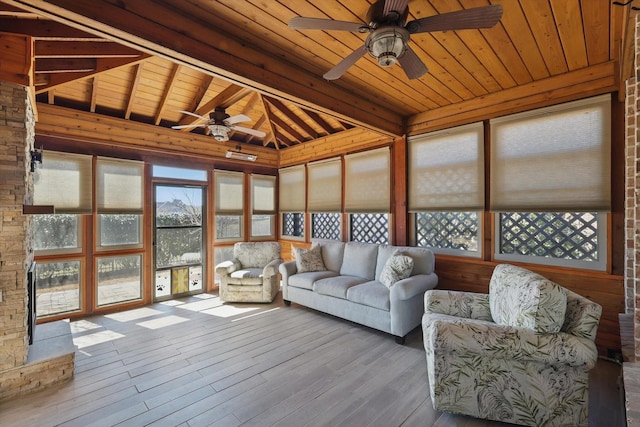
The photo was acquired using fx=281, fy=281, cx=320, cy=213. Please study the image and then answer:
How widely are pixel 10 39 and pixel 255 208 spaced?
3.93 m

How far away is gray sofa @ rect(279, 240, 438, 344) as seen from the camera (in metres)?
3.03

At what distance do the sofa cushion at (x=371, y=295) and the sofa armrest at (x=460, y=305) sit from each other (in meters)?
0.73

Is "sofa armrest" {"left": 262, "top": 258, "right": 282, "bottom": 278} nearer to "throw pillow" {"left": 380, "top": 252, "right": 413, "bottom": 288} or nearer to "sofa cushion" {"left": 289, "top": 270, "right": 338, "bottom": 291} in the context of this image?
"sofa cushion" {"left": 289, "top": 270, "right": 338, "bottom": 291}

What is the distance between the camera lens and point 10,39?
2176 millimetres

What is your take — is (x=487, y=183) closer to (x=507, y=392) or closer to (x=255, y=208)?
(x=507, y=392)

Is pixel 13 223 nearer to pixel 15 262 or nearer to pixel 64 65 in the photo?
pixel 15 262

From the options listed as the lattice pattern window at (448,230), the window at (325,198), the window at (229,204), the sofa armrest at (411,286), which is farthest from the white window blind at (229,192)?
the sofa armrest at (411,286)

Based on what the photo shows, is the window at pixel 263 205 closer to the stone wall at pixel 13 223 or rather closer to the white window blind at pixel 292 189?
the white window blind at pixel 292 189

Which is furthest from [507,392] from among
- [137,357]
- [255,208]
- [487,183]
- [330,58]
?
[255,208]

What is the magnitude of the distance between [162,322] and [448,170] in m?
4.16

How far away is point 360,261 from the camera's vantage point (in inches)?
158

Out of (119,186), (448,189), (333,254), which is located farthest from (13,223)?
(448,189)

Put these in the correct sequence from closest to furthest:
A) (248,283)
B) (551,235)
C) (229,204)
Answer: (551,235), (248,283), (229,204)

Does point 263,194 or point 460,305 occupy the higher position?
point 263,194
